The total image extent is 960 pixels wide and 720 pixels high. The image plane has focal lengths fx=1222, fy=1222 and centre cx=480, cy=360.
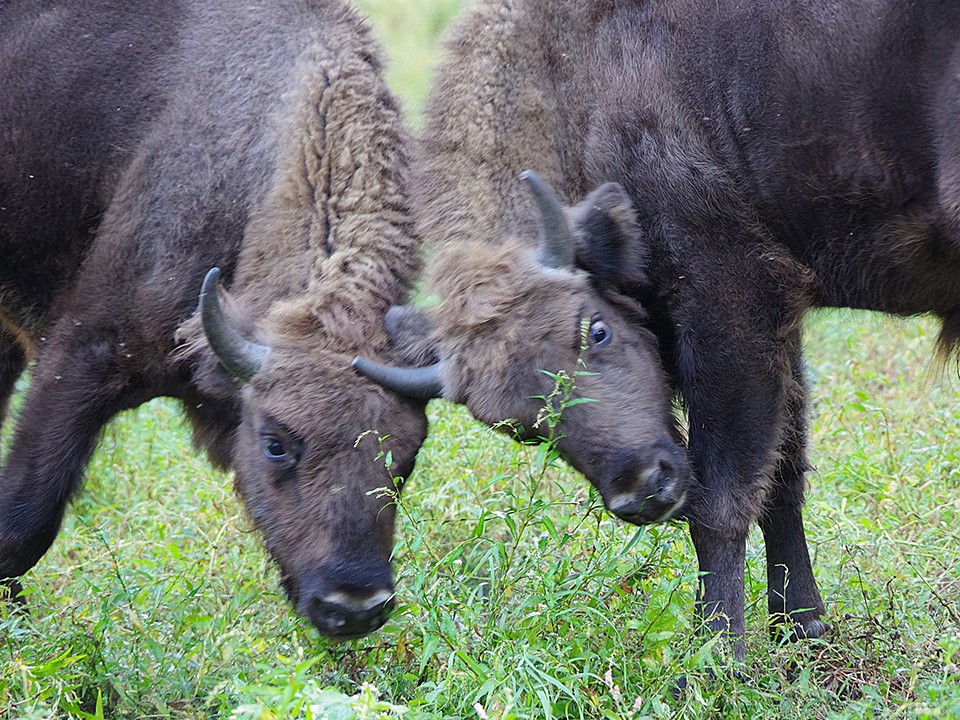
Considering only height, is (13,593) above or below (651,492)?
below

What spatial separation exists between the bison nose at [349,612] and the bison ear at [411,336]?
2.71ft

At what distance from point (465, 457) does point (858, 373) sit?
92.7 inches

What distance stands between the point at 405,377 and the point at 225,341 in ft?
2.21

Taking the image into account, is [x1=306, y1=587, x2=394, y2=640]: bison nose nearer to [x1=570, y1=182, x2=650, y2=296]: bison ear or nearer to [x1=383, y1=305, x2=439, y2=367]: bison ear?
[x1=383, y1=305, x2=439, y2=367]: bison ear

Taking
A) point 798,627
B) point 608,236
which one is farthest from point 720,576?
point 608,236

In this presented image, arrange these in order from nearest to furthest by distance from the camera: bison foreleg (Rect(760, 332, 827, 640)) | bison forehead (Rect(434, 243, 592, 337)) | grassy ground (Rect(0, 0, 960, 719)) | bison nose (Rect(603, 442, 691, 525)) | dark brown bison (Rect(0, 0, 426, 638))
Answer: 1. grassy ground (Rect(0, 0, 960, 719))
2. bison nose (Rect(603, 442, 691, 525))
3. bison forehead (Rect(434, 243, 592, 337))
4. dark brown bison (Rect(0, 0, 426, 638))
5. bison foreleg (Rect(760, 332, 827, 640))

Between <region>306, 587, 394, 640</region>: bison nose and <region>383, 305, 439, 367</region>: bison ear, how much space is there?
83cm

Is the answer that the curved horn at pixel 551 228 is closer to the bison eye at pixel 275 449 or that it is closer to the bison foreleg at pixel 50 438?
the bison eye at pixel 275 449

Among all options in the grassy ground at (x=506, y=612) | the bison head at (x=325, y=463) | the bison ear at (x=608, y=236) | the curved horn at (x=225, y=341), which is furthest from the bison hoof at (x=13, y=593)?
the bison ear at (x=608, y=236)

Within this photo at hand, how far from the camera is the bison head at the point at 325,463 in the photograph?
4277 mm

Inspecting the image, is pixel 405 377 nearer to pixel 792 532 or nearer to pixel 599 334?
pixel 599 334

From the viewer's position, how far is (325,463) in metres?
4.34

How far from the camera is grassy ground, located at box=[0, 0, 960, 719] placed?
12.9 ft

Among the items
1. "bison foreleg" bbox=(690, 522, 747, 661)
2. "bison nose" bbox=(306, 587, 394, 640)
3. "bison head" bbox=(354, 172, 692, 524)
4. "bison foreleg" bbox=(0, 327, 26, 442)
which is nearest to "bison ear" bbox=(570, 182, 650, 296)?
"bison head" bbox=(354, 172, 692, 524)
